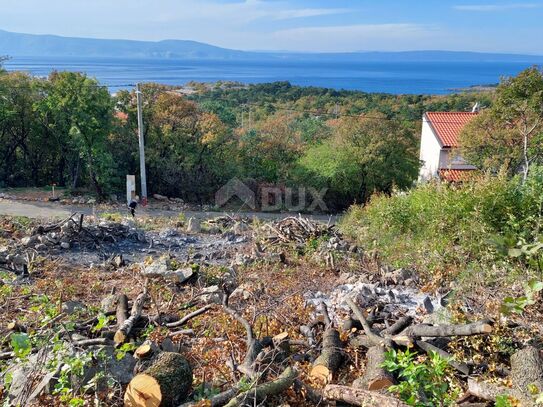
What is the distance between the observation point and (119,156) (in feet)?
67.2

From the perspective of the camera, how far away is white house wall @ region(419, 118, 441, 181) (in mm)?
23828

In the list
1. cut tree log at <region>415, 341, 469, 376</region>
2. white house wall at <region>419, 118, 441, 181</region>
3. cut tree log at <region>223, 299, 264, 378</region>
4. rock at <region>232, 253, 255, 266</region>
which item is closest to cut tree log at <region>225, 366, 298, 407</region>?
cut tree log at <region>223, 299, 264, 378</region>

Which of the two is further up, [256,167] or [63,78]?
[63,78]

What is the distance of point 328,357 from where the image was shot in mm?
4609

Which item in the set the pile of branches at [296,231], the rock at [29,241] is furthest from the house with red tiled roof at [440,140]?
the rock at [29,241]

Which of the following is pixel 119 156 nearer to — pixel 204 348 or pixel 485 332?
pixel 204 348

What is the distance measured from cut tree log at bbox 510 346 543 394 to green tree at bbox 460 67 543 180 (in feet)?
39.7

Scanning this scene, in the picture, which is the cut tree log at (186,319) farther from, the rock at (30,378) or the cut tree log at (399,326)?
the cut tree log at (399,326)

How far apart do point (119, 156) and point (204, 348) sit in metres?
17.1

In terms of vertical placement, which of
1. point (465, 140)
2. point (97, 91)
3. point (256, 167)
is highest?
point (97, 91)

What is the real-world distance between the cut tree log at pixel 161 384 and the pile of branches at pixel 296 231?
22.1 feet

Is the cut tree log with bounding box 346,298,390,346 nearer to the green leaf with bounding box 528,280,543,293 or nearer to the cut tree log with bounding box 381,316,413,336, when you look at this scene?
the cut tree log with bounding box 381,316,413,336

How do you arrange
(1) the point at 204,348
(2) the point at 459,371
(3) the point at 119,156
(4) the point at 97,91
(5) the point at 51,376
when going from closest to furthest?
(5) the point at 51,376 → (2) the point at 459,371 → (1) the point at 204,348 → (4) the point at 97,91 → (3) the point at 119,156

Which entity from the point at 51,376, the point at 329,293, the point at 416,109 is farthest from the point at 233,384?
the point at 416,109
